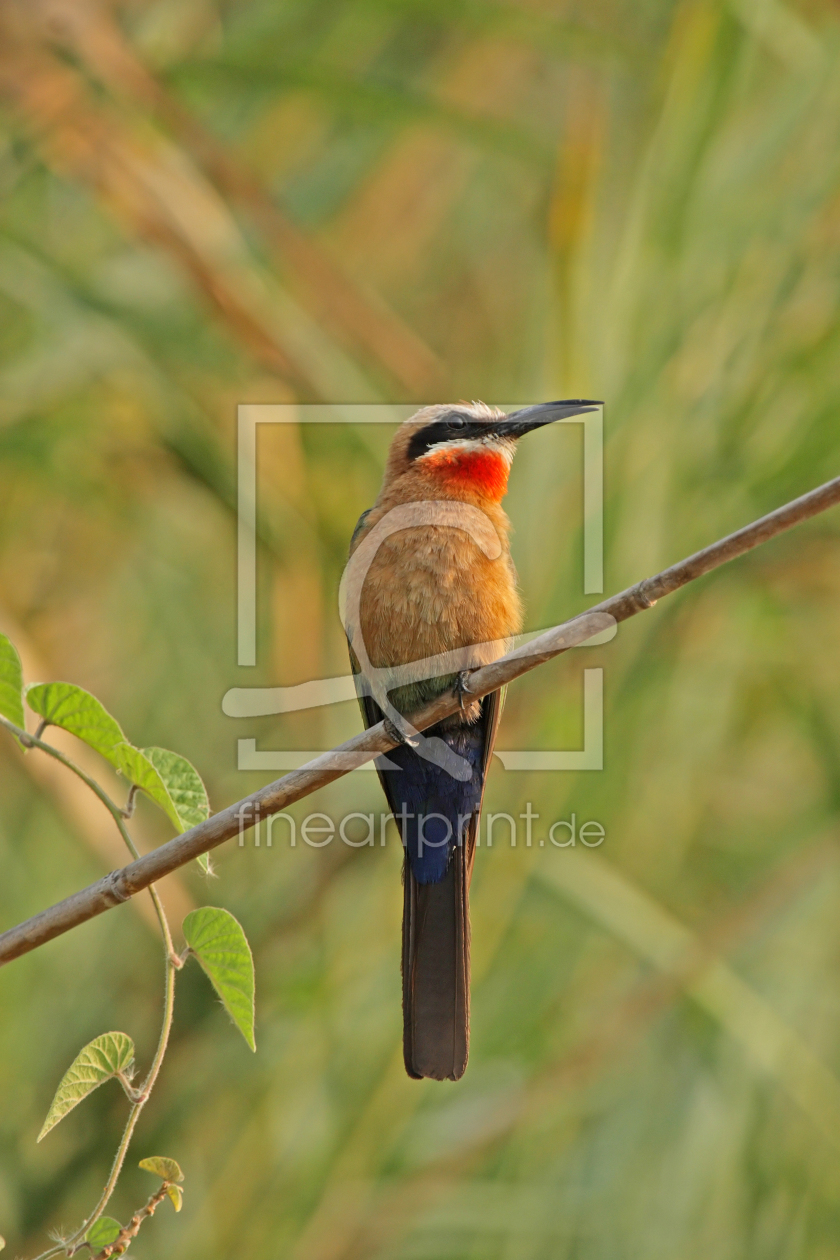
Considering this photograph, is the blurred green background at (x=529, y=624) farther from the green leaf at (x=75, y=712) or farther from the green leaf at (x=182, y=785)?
the green leaf at (x=75, y=712)

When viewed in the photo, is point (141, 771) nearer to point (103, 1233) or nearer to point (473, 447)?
point (103, 1233)

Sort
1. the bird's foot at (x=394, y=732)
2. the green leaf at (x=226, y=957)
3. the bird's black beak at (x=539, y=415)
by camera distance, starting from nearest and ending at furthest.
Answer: the green leaf at (x=226, y=957)
the bird's foot at (x=394, y=732)
the bird's black beak at (x=539, y=415)

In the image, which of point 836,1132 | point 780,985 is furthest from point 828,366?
point 836,1132

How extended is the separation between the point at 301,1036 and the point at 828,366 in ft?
6.49

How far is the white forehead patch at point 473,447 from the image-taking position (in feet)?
8.97

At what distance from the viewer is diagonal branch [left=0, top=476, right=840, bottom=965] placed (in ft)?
4.13

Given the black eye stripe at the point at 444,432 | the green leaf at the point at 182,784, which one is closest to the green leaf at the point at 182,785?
the green leaf at the point at 182,784

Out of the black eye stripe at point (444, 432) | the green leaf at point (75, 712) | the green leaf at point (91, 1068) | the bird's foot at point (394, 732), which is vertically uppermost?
the black eye stripe at point (444, 432)

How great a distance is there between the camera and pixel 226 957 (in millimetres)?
1345

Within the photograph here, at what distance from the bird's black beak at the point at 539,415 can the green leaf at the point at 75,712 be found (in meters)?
1.59

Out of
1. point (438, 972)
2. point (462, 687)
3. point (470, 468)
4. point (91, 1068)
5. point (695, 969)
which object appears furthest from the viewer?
point (695, 969)

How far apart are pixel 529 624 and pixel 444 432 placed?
1.52ft

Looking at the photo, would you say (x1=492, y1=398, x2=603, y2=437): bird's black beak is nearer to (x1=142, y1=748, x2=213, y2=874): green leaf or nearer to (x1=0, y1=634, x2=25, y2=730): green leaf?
(x1=142, y1=748, x2=213, y2=874): green leaf

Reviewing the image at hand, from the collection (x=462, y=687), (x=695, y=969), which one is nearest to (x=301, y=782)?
(x=462, y=687)
